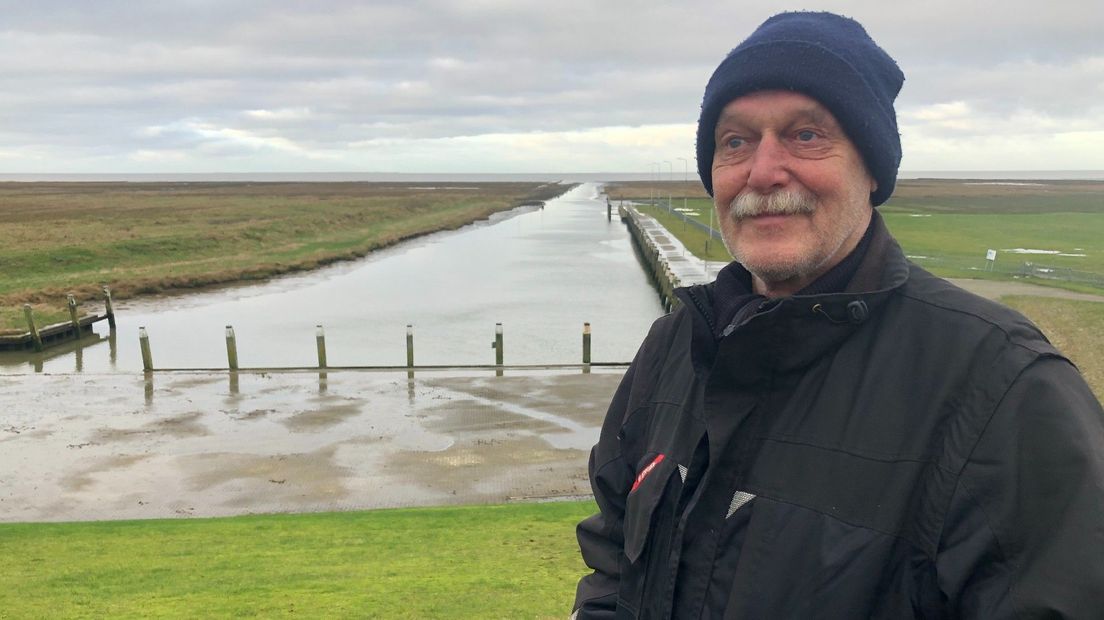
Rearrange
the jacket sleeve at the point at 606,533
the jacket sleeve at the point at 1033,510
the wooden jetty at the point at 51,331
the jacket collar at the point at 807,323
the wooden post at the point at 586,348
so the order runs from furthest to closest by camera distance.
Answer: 1. the wooden jetty at the point at 51,331
2. the wooden post at the point at 586,348
3. the jacket sleeve at the point at 606,533
4. the jacket collar at the point at 807,323
5. the jacket sleeve at the point at 1033,510

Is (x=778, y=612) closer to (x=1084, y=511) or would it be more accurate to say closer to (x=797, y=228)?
(x=1084, y=511)

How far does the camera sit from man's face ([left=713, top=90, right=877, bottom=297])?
2.06 meters

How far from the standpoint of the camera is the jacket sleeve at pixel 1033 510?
147 centimetres

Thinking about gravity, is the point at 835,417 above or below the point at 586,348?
above

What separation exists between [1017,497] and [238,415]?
17103 millimetres

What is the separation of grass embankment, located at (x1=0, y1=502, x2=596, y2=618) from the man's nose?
15.7ft

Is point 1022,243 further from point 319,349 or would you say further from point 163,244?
point 163,244

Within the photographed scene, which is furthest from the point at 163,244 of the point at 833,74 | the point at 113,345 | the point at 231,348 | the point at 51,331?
the point at 833,74

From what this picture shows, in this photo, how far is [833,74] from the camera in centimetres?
203

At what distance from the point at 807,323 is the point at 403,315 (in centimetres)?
2978

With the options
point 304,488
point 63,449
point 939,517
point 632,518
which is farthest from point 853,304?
point 63,449

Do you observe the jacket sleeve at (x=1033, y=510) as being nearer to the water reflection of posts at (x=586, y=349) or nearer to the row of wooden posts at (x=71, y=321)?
the water reflection of posts at (x=586, y=349)

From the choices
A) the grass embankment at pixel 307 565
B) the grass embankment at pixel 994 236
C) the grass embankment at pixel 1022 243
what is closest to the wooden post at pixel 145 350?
the grass embankment at pixel 307 565

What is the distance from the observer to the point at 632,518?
2260mm
